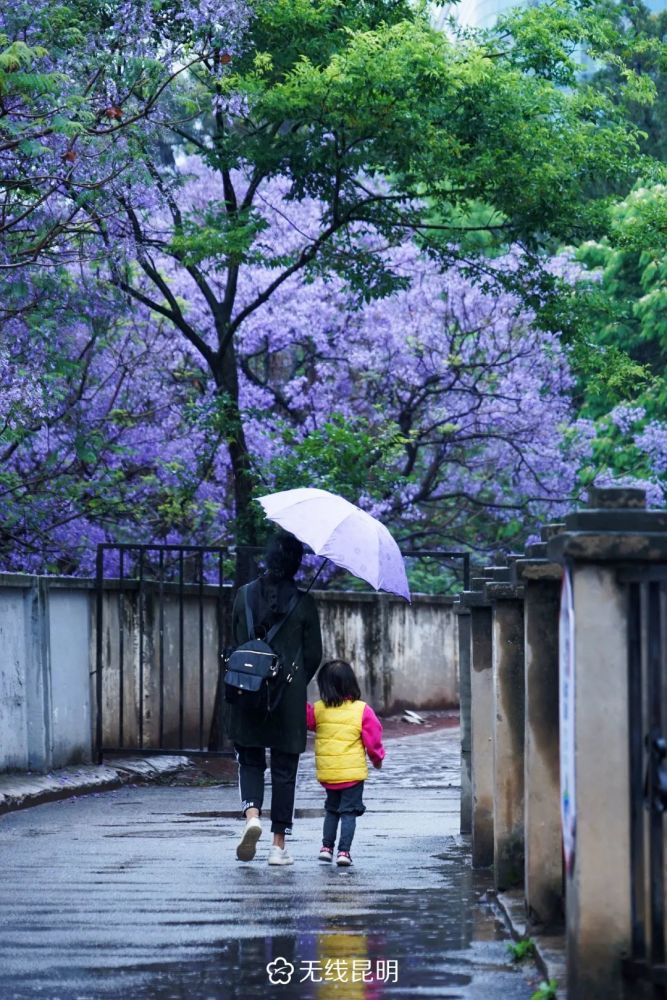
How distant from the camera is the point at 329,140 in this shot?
57.3 feet

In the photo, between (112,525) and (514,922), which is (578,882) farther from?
(112,525)

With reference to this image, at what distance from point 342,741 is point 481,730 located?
1233 millimetres

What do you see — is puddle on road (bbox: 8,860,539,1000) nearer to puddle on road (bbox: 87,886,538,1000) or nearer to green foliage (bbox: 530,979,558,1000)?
puddle on road (bbox: 87,886,538,1000)

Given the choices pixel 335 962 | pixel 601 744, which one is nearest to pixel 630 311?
pixel 335 962

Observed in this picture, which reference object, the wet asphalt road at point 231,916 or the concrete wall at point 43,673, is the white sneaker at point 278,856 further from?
the concrete wall at point 43,673

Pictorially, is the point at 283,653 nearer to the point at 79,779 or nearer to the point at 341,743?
the point at 341,743

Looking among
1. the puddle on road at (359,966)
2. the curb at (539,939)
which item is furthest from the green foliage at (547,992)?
the puddle on road at (359,966)

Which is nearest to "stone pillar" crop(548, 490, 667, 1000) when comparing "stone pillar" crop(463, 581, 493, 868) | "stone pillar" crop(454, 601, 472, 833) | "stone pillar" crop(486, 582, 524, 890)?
"stone pillar" crop(486, 582, 524, 890)

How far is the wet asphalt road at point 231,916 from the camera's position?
19.7ft

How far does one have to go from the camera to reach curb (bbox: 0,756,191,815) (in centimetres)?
1400

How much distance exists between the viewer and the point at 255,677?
32.0 feet

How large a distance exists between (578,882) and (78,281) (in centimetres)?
1520

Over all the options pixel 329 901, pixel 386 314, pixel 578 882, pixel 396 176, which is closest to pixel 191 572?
pixel 386 314

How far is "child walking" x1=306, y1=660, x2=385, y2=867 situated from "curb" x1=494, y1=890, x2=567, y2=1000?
2.32 m
